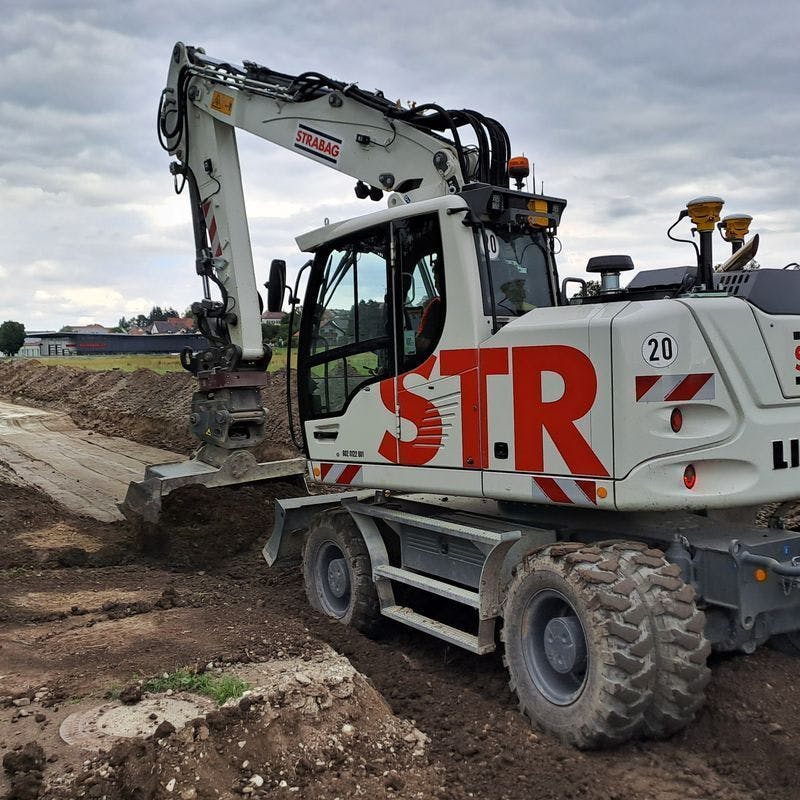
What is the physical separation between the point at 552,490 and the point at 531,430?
0.35 m

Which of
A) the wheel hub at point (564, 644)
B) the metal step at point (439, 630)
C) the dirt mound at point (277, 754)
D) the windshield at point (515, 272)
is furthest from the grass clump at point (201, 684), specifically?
the windshield at point (515, 272)

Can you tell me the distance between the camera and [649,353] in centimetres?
412

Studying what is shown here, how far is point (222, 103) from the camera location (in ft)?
27.0

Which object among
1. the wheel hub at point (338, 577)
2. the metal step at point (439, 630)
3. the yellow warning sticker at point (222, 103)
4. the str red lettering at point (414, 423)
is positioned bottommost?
the metal step at point (439, 630)

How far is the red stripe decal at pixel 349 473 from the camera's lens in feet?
19.4

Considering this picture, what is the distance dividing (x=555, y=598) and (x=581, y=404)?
3.45ft

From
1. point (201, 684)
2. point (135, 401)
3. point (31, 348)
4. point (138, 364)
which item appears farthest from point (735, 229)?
point (31, 348)

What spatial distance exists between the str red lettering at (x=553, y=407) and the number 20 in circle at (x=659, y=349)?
1.00 ft

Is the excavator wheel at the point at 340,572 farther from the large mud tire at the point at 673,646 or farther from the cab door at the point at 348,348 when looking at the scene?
the large mud tire at the point at 673,646

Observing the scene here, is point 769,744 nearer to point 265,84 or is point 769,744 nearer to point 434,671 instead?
point 434,671

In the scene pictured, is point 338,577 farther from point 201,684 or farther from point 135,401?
point 135,401

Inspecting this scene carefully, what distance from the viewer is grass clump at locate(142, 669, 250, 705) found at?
4.30m

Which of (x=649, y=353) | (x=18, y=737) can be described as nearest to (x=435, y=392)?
(x=649, y=353)

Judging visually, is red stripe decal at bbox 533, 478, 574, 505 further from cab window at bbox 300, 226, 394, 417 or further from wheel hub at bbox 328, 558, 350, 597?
wheel hub at bbox 328, 558, 350, 597
